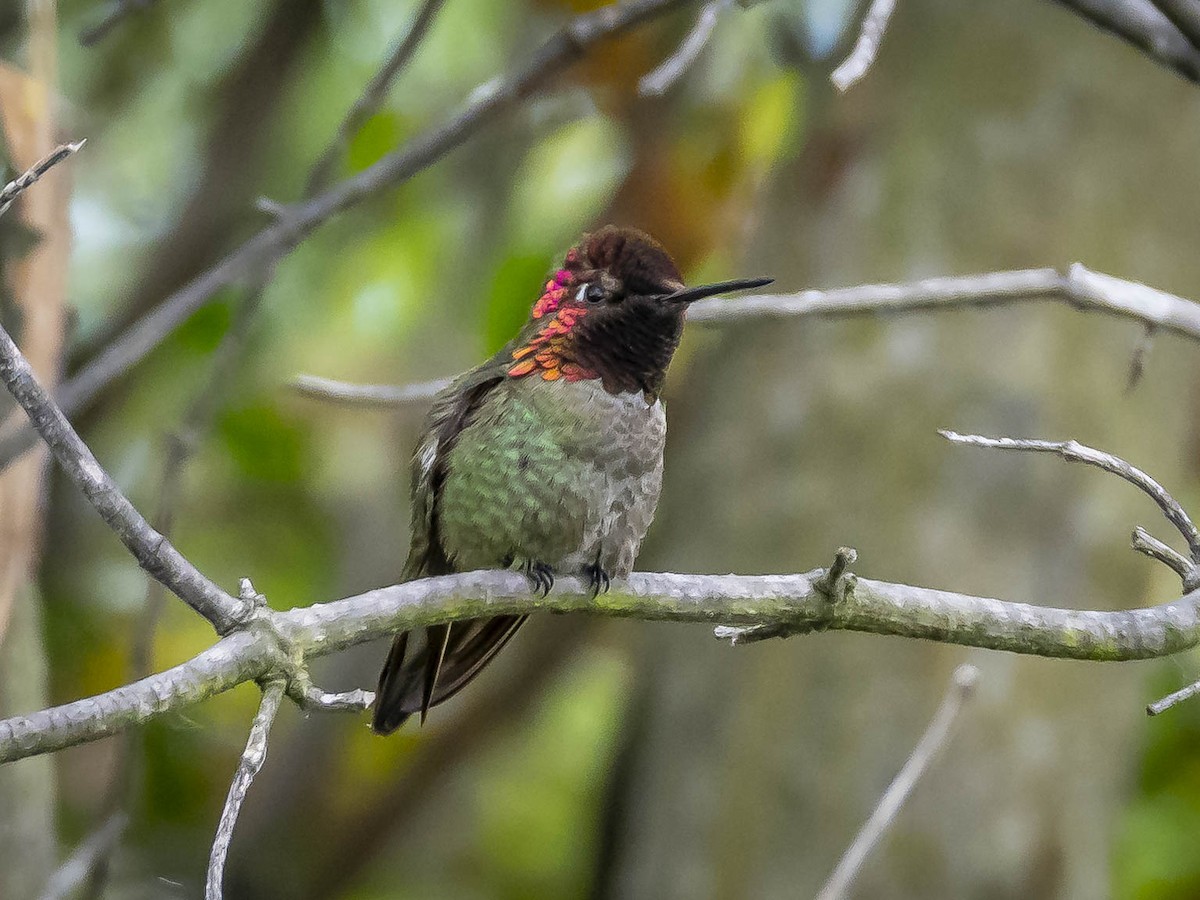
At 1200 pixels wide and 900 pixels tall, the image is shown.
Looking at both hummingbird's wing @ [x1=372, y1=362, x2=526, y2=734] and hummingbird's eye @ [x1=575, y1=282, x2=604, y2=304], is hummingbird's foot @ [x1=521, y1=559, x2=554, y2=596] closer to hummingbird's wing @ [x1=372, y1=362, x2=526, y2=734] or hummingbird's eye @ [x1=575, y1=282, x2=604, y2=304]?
hummingbird's wing @ [x1=372, y1=362, x2=526, y2=734]

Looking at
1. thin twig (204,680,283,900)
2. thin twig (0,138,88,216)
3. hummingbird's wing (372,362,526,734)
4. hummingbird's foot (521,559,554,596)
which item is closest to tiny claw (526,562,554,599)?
hummingbird's foot (521,559,554,596)

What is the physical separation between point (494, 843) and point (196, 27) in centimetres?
→ 336

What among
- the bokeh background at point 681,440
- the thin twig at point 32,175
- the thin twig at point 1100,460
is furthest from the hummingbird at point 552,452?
the thin twig at point 32,175

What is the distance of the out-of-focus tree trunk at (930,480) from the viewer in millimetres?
3852

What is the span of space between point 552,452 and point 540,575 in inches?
12.2

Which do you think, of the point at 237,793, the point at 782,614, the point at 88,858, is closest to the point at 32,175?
the point at 237,793

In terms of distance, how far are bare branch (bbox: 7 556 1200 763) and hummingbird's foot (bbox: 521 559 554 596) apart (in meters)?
0.20

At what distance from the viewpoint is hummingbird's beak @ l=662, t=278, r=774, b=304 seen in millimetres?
2743

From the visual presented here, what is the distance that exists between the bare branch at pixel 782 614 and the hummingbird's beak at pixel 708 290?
24.7 inches

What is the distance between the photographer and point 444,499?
10.3ft

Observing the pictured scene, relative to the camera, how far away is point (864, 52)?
7.75ft

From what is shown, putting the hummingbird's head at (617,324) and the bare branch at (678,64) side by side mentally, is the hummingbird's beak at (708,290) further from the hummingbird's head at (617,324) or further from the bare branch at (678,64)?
the bare branch at (678,64)

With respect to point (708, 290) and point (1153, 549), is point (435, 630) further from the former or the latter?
point (1153, 549)

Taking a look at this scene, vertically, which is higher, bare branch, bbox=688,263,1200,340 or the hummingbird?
bare branch, bbox=688,263,1200,340
